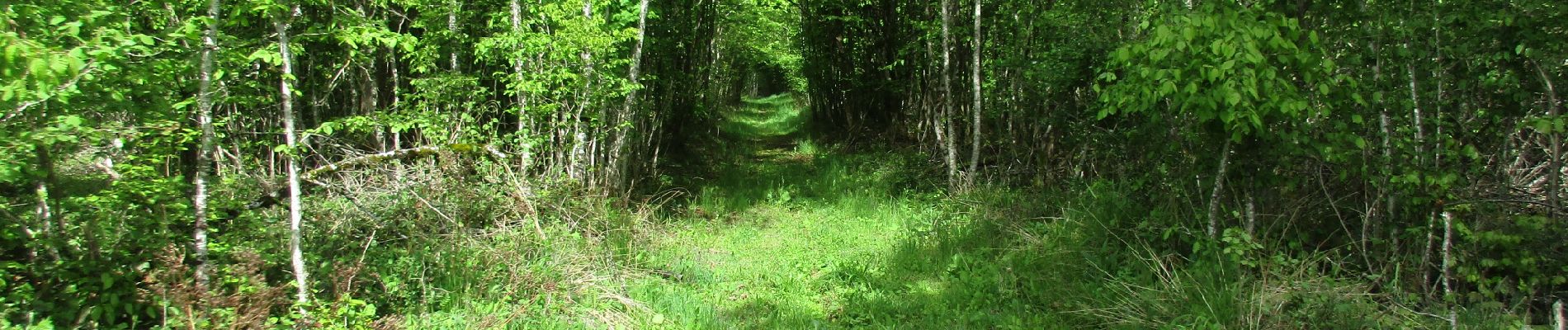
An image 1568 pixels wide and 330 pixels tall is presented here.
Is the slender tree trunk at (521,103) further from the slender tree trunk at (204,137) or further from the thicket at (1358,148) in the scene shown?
the thicket at (1358,148)

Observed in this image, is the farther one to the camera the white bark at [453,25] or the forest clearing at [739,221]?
the white bark at [453,25]

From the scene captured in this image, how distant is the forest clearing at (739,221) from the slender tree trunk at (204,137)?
0.05 ft

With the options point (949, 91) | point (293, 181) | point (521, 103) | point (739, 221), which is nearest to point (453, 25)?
point (521, 103)

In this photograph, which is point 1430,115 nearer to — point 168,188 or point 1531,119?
point 1531,119

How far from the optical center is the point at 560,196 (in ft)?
20.2

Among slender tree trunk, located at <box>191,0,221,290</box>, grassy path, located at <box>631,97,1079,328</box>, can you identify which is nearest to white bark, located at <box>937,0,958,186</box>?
grassy path, located at <box>631,97,1079,328</box>

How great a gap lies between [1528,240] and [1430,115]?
2.39 feet

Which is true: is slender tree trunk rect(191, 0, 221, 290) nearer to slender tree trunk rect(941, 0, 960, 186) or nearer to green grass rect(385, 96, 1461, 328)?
green grass rect(385, 96, 1461, 328)

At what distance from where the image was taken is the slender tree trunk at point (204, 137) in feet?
11.0

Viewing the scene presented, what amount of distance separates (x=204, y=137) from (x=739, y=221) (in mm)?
4960

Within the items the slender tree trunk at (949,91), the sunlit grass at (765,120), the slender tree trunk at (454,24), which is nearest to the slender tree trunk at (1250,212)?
the slender tree trunk at (949,91)

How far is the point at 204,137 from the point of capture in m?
3.42

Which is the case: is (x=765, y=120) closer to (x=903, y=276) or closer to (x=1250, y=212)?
(x=903, y=276)

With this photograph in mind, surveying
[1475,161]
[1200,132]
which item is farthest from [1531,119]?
[1200,132]
